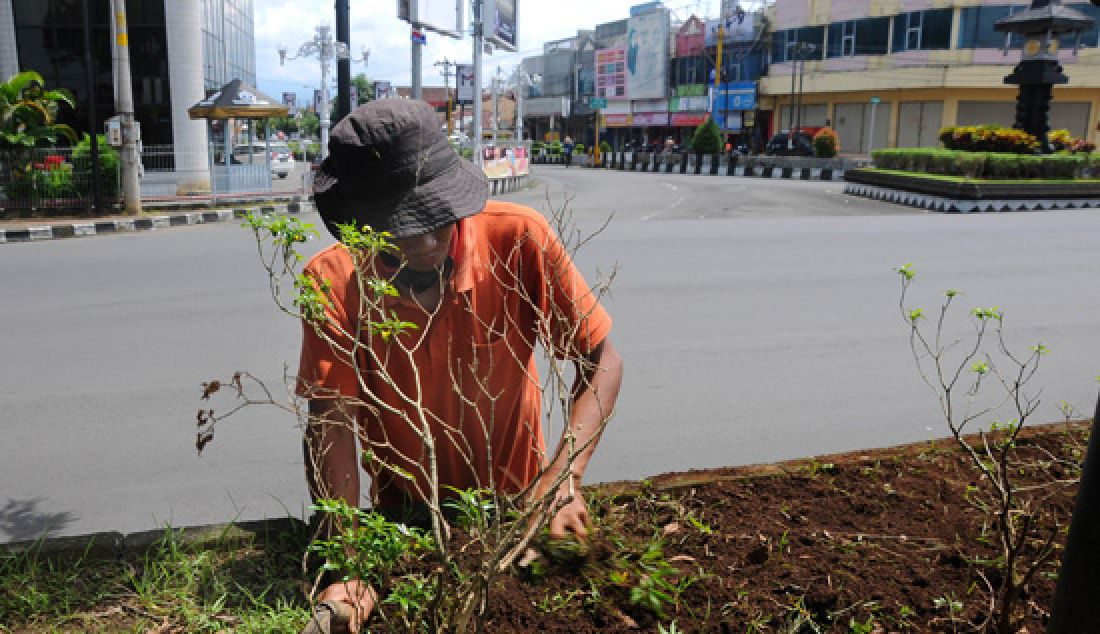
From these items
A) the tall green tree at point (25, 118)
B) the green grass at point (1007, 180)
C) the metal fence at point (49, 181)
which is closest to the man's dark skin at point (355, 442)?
the metal fence at point (49, 181)

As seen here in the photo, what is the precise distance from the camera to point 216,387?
5.35ft

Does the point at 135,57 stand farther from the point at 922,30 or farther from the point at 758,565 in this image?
the point at 922,30

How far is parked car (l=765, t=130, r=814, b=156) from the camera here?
1497 inches

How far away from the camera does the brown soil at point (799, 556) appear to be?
68.3 inches

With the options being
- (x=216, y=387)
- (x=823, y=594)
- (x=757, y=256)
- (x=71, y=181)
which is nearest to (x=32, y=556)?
(x=216, y=387)

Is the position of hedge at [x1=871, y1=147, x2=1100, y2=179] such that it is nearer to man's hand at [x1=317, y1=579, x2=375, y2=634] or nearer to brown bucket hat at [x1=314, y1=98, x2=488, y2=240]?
brown bucket hat at [x1=314, y1=98, x2=488, y2=240]

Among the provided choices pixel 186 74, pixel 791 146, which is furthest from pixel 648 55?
pixel 186 74

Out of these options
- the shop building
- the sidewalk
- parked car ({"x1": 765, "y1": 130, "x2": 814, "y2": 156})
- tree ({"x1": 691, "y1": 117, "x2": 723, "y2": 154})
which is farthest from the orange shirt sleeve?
the shop building

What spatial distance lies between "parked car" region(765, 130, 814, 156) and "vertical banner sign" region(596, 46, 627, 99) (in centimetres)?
2379

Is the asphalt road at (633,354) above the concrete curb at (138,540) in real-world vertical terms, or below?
below

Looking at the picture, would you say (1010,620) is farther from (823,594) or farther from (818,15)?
(818,15)

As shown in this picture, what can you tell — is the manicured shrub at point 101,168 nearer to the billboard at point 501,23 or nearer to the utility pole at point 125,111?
the utility pole at point 125,111

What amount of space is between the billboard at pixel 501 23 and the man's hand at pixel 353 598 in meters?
27.3

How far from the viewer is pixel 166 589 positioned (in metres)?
1.87
